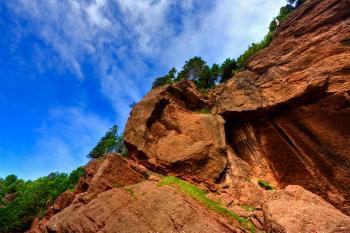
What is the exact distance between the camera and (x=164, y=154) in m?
22.5

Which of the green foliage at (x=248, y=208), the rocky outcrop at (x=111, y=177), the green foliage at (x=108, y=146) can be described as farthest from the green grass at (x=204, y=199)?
the green foliage at (x=108, y=146)

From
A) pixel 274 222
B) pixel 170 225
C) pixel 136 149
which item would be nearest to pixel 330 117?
pixel 274 222

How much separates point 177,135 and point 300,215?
46.8 ft

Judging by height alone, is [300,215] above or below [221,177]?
below

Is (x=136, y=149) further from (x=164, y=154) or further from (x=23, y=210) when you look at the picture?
(x=23, y=210)

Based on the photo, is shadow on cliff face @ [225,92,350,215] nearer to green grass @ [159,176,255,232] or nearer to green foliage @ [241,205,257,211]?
green foliage @ [241,205,257,211]

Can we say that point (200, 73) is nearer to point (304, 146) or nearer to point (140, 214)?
point (304, 146)

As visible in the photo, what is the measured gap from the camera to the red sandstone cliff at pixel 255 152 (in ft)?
44.2

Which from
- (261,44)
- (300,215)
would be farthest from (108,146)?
(300,215)

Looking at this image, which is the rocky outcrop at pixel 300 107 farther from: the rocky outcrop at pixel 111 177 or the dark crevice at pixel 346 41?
the rocky outcrop at pixel 111 177

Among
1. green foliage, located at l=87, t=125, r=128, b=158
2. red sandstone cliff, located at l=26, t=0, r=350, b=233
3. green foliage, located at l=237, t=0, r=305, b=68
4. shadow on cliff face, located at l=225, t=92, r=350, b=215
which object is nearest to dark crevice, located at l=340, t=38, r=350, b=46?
red sandstone cliff, located at l=26, t=0, r=350, b=233

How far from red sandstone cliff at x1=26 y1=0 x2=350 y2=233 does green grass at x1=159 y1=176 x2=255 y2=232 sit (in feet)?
1.97

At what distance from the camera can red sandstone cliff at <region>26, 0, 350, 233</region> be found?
13.5m

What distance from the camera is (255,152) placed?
22.1 metres
